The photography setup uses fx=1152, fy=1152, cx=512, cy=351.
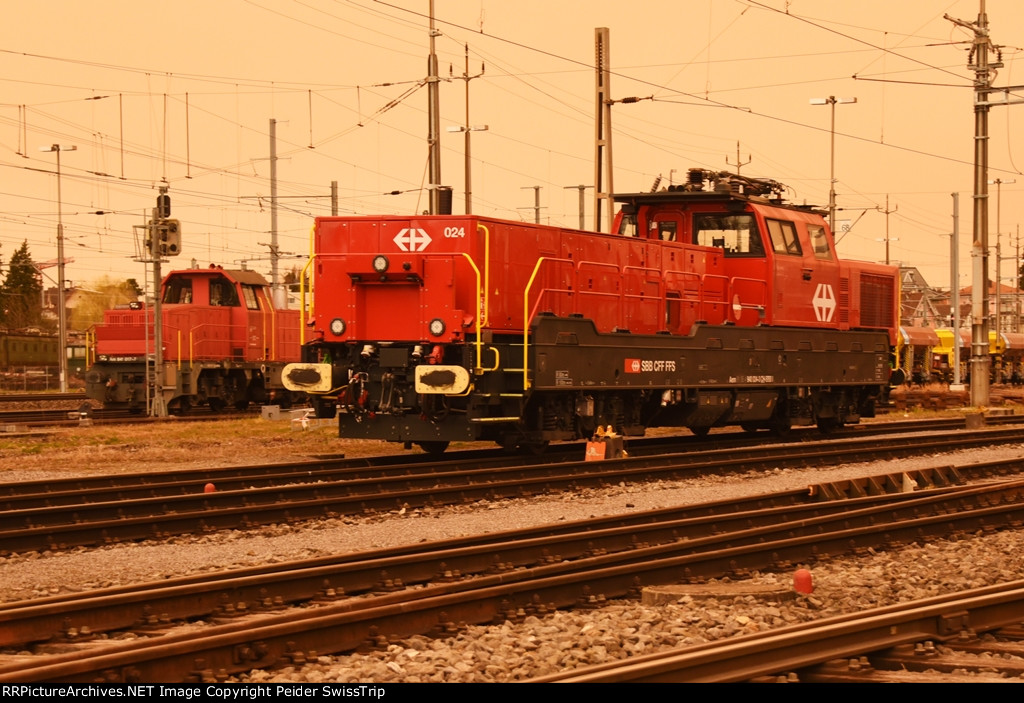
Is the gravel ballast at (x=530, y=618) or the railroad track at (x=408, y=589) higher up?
the railroad track at (x=408, y=589)

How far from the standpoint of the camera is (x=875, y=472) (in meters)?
14.7

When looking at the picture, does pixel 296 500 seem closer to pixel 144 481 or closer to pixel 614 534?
pixel 144 481

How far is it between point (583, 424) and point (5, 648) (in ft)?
32.5

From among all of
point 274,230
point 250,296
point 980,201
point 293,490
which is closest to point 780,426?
point 293,490

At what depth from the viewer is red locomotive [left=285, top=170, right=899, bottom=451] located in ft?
45.1

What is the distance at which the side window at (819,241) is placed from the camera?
62.1ft

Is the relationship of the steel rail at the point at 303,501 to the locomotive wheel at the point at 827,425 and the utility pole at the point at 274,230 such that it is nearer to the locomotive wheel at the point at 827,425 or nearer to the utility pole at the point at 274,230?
the locomotive wheel at the point at 827,425

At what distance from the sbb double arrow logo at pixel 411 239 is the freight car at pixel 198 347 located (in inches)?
458

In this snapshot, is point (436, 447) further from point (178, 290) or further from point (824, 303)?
point (178, 290)

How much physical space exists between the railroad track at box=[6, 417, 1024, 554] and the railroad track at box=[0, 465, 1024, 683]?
7.21 ft

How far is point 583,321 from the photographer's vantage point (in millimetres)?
14516

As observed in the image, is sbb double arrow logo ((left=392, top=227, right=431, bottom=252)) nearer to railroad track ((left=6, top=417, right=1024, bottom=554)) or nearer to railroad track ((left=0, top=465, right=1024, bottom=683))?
railroad track ((left=6, top=417, right=1024, bottom=554))

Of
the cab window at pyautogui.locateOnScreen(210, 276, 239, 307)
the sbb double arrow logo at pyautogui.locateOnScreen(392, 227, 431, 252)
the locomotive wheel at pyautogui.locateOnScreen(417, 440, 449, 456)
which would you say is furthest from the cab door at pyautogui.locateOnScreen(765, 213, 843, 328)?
the cab window at pyautogui.locateOnScreen(210, 276, 239, 307)

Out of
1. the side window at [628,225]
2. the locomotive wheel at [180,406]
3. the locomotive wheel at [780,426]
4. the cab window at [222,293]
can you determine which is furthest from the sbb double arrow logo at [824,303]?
the locomotive wheel at [180,406]
